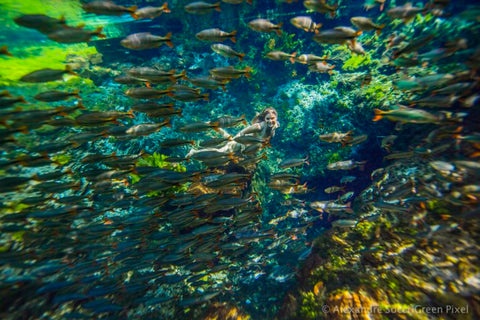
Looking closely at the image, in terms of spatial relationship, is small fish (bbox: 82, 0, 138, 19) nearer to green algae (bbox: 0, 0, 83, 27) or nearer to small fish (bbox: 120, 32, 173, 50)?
small fish (bbox: 120, 32, 173, 50)

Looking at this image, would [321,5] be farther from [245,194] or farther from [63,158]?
[63,158]

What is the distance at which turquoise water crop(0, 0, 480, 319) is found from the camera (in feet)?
12.9

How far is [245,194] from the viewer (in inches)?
263

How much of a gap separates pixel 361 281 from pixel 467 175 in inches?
140

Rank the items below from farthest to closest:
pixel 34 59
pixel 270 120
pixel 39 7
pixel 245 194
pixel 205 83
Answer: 1. pixel 34 59
2. pixel 39 7
3. pixel 270 120
4. pixel 245 194
5. pixel 205 83

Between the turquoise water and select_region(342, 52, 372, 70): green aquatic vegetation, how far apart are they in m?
0.14

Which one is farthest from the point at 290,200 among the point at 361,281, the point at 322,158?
the point at 361,281

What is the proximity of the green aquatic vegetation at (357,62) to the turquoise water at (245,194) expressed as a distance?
5.3 inches

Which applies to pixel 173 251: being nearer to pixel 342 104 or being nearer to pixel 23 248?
pixel 23 248

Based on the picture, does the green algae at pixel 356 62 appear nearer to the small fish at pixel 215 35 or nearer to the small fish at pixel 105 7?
the small fish at pixel 215 35

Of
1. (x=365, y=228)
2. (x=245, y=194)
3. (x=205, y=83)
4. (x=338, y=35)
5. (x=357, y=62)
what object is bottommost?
(x=365, y=228)

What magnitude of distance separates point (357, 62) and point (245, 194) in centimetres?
1017

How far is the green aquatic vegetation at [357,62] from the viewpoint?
11.0m

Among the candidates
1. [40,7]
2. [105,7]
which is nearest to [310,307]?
[105,7]
